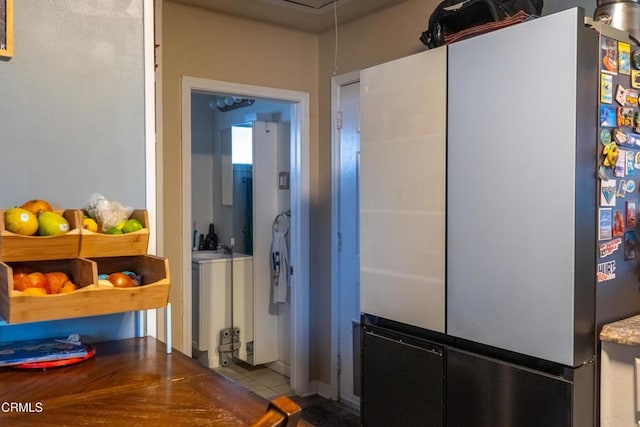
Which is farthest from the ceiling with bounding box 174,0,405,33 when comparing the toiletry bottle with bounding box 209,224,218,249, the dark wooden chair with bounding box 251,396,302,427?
the dark wooden chair with bounding box 251,396,302,427

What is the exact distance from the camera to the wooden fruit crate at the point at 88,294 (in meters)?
1.24

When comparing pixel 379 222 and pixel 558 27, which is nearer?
pixel 558 27

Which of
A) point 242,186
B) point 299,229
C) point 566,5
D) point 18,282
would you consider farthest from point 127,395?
point 242,186

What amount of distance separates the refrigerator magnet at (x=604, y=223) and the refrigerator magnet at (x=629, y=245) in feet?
0.38

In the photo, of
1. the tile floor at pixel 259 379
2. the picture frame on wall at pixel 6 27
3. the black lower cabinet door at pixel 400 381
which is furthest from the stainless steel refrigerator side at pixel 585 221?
the tile floor at pixel 259 379

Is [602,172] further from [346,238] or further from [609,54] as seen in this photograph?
[346,238]

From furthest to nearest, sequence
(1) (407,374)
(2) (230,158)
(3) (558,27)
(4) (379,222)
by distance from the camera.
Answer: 1. (2) (230,158)
2. (4) (379,222)
3. (1) (407,374)
4. (3) (558,27)

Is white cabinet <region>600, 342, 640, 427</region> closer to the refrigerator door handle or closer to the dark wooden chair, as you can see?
the refrigerator door handle

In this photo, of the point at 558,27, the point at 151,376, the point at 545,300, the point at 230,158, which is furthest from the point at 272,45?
the point at 151,376

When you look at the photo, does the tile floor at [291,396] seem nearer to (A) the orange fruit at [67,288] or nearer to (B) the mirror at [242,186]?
(B) the mirror at [242,186]

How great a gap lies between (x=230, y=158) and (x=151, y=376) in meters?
3.62

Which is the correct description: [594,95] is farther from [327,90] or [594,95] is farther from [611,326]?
[327,90]

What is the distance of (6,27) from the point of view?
1.44 m

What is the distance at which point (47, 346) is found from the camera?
143 centimetres
